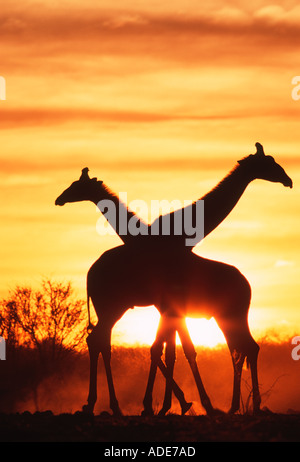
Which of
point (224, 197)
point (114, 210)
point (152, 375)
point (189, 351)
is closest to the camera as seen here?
point (189, 351)

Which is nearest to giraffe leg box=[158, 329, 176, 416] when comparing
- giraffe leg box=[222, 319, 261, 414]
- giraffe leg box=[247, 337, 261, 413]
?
giraffe leg box=[222, 319, 261, 414]

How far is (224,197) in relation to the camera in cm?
1970

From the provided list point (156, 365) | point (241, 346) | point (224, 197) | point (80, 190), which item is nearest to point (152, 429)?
point (156, 365)

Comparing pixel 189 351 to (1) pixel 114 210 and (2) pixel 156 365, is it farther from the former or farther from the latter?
(1) pixel 114 210

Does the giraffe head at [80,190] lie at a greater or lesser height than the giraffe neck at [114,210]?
greater

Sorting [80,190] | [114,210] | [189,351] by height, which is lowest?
[189,351]

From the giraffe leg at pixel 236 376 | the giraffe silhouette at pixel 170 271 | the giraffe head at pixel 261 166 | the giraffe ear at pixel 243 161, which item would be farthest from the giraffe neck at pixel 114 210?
the giraffe leg at pixel 236 376

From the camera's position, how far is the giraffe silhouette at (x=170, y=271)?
59.2 feet

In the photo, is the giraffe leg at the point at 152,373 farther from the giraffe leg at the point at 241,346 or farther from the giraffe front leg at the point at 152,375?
the giraffe leg at the point at 241,346

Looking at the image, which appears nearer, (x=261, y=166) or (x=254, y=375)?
(x=254, y=375)

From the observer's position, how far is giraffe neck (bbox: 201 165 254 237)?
1942 cm

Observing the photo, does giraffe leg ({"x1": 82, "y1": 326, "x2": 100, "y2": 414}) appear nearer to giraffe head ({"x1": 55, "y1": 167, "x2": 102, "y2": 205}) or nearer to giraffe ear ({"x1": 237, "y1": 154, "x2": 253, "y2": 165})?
giraffe head ({"x1": 55, "y1": 167, "x2": 102, "y2": 205})

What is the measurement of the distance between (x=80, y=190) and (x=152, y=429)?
22.4 ft
